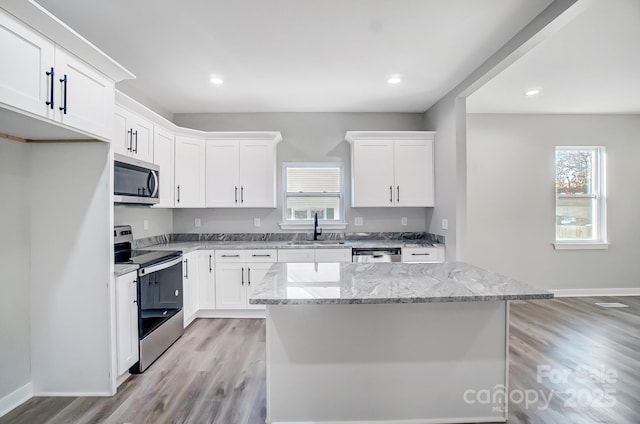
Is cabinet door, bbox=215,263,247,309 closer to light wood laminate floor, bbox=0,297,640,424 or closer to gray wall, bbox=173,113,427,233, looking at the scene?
light wood laminate floor, bbox=0,297,640,424

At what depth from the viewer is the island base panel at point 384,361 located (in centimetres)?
167

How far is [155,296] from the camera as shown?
8.38 feet

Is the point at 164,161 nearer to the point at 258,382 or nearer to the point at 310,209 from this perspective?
the point at 310,209

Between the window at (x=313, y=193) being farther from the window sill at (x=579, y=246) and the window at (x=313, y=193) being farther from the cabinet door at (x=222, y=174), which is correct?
the window sill at (x=579, y=246)

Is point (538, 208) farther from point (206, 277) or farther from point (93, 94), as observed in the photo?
point (93, 94)

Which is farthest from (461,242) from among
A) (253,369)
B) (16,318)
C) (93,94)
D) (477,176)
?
(16,318)

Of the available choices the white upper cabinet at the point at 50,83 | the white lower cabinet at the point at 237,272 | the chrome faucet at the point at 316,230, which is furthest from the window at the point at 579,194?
the white upper cabinet at the point at 50,83

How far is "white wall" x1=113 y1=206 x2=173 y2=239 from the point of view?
3.00 m

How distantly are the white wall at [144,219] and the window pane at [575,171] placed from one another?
5.87 m

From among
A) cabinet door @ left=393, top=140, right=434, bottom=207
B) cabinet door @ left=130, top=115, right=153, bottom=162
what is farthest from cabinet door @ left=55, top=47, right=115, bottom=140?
cabinet door @ left=393, top=140, right=434, bottom=207

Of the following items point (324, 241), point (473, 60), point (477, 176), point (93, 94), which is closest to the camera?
point (93, 94)

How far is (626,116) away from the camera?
4.36 metres

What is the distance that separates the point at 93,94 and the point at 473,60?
315cm

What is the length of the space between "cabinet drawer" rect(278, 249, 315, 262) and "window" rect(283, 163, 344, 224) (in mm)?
770
